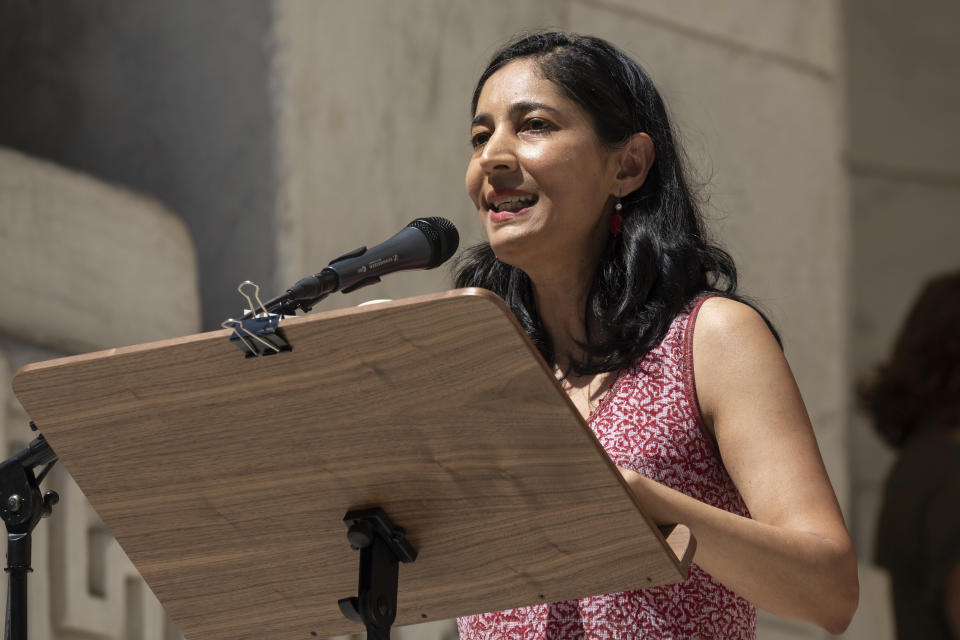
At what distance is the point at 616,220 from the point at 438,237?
1.68 ft

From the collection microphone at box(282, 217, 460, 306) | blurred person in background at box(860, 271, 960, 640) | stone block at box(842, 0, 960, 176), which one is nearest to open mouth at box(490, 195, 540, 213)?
microphone at box(282, 217, 460, 306)

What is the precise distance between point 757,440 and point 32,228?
2.32 m

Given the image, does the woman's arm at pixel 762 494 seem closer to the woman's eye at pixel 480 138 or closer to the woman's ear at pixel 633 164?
the woman's ear at pixel 633 164

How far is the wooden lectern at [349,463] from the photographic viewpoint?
157cm

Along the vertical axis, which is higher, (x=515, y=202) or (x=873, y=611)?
(x=515, y=202)

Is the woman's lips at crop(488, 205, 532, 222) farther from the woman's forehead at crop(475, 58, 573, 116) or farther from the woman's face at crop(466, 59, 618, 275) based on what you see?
the woman's forehead at crop(475, 58, 573, 116)

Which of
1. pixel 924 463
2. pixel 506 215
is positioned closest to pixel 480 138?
pixel 506 215

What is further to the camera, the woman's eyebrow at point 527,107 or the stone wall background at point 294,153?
the stone wall background at point 294,153

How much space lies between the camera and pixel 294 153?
415 cm

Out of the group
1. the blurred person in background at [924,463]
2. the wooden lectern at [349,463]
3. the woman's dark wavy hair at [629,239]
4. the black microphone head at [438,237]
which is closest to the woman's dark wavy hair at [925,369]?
the blurred person in background at [924,463]

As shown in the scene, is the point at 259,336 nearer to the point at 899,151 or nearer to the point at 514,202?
the point at 514,202

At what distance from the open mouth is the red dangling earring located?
0.20 m

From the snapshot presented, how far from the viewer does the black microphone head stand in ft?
6.60

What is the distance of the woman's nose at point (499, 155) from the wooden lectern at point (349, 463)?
710 millimetres
